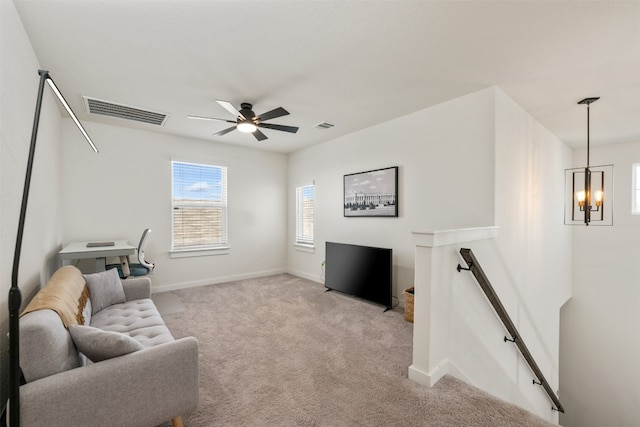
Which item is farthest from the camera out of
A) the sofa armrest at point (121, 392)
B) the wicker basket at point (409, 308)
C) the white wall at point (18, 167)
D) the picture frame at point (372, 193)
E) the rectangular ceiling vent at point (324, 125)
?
the rectangular ceiling vent at point (324, 125)

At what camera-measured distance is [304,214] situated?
594 cm

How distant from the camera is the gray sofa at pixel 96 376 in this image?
134 cm

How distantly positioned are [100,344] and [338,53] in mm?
2656

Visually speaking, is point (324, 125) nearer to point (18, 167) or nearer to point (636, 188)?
point (18, 167)

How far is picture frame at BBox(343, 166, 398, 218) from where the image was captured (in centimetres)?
412

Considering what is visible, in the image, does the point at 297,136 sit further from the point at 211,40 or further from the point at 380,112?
the point at 211,40

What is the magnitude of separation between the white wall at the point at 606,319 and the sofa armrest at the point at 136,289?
753 centimetres

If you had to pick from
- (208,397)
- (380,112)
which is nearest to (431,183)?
(380,112)

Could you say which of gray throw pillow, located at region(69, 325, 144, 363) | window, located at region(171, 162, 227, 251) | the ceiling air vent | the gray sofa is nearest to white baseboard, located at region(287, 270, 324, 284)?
window, located at region(171, 162, 227, 251)

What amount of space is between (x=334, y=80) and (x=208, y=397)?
3017mm

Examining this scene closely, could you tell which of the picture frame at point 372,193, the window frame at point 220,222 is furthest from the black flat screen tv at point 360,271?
the window frame at point 220,222

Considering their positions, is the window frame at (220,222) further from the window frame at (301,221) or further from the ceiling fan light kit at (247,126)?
the ceiling fan light kit at (247,126)

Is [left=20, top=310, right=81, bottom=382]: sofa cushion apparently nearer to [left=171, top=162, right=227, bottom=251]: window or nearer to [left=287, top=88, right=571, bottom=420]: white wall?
[left=287, top=88, right=571, bottom=420]: white wall

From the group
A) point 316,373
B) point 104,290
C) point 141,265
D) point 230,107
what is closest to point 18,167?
point 104,290
